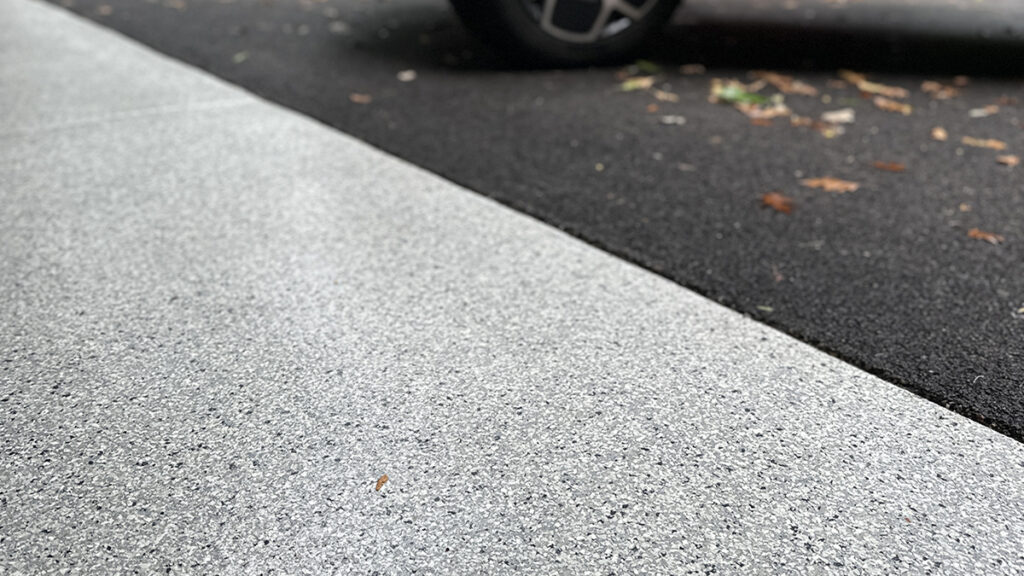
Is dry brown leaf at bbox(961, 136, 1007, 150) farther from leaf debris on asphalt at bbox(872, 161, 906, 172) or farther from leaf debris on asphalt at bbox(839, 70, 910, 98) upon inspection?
leaf debris on asphalt at bbox(839, 70, 910, 98)

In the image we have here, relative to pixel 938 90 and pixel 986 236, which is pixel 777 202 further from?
pixel 938 90

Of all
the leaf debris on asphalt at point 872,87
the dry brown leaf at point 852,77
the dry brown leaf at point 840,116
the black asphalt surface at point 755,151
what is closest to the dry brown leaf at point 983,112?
the black asphalt surface at point 755,151

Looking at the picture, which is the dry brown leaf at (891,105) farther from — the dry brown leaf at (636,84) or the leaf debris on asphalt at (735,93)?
the dry brown leaf at (636,84)

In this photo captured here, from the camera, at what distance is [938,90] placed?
4.21 meters

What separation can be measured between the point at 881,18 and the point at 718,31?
3.87 feet

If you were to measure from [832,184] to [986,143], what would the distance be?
92 centimetres

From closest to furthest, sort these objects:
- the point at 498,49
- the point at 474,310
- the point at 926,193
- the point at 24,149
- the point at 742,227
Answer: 1. the point at 474,310
2. the point at 742,227
3. the point at 926,193
4. the point at 24,149
5. the point at 498,49

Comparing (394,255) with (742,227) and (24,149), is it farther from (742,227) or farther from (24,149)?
(24,149)

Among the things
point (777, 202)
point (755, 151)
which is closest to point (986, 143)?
point (755, 151)

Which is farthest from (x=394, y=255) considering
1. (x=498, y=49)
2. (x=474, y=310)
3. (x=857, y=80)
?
(x=857, y=80)

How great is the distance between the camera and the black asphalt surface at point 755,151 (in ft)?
7.20

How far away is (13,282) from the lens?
231 centimetres

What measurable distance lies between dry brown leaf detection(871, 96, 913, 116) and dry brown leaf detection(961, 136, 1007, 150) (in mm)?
391

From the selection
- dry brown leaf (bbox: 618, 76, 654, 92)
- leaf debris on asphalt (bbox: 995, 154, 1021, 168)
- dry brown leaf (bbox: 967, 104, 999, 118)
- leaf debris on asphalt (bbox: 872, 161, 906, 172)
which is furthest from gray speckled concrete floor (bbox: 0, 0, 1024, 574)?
dry brown leaf (bbox: 967, 104, 999, 118)
